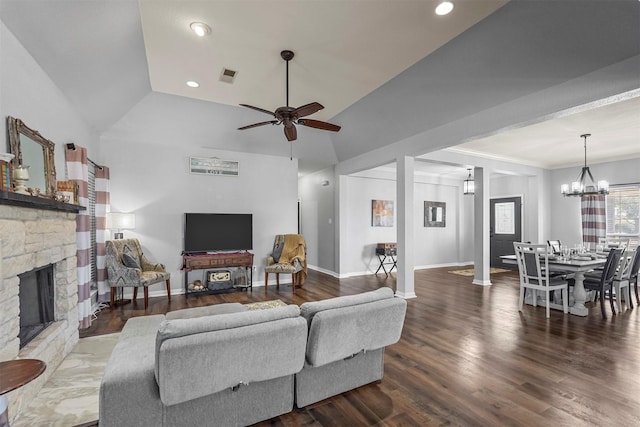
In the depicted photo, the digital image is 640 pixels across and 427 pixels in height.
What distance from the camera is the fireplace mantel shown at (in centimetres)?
189

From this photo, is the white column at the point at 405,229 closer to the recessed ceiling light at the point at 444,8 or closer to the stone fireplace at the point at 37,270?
the recessed ceiling light at the point at 444,8

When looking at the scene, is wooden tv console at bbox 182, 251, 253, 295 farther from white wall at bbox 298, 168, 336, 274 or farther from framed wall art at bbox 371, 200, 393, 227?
framed wall art at bbox 371, 200, 393, 227

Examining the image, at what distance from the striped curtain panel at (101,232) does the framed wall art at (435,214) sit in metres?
7.48

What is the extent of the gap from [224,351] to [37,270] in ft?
7.09

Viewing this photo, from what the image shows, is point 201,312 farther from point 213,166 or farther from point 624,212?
point 624,212

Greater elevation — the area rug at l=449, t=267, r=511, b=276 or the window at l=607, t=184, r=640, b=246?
the window at l=607, t=184, r=640, b=246

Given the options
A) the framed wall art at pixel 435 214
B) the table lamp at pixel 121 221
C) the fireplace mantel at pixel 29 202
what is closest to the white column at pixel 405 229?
the framed wall art at pixel 435 214

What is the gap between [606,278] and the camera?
14.2ft

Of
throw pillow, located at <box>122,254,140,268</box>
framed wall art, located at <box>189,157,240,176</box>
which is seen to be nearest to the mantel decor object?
throw pillow, located at <box>122,254,140,268</box>

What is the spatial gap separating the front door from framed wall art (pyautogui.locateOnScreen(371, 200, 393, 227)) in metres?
3.23

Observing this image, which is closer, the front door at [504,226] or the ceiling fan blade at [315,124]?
the ceiling fan blade at [315,124]

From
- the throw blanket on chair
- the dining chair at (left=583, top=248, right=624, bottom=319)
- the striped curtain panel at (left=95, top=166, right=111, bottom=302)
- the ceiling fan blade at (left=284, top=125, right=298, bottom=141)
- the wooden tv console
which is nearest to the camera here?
the ceiling fan blade at (left=284, top=125, right=298, bottom=141)

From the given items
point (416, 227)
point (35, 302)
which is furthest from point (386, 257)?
point (35, 302)

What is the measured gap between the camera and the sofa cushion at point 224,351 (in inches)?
63.9
